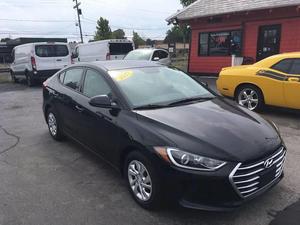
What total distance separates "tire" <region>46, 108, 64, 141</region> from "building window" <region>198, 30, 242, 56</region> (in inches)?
409

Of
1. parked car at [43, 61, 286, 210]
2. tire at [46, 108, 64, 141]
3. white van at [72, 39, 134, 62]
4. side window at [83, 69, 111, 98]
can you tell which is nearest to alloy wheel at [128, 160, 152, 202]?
parked car at [43, 61, 286, 210]

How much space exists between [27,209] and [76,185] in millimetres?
726

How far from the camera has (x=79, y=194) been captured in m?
4.03

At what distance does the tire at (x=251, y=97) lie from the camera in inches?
302

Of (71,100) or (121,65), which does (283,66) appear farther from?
(71,100)

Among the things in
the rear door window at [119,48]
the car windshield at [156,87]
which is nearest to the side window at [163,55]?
the rear door window at [119,48]

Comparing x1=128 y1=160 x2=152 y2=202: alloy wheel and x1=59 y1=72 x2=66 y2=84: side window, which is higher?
x1=59 y1=72 x2=66 y2=84: side window

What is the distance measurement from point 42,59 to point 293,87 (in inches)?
441

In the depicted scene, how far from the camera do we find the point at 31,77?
15125 mm

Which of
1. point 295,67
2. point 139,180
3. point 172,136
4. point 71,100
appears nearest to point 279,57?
point 295,67

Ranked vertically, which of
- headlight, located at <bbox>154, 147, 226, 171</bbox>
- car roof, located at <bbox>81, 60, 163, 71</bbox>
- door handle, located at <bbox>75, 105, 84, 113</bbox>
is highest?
car roof, located at <bbox>81, 60, 163, 71</bbox>

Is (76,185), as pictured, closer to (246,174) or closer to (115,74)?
(115,74)

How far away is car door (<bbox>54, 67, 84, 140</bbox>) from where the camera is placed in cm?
501

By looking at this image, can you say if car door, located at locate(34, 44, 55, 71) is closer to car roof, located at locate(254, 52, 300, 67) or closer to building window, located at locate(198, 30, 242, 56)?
building window, located at locate(198, 30, 242, 56)
